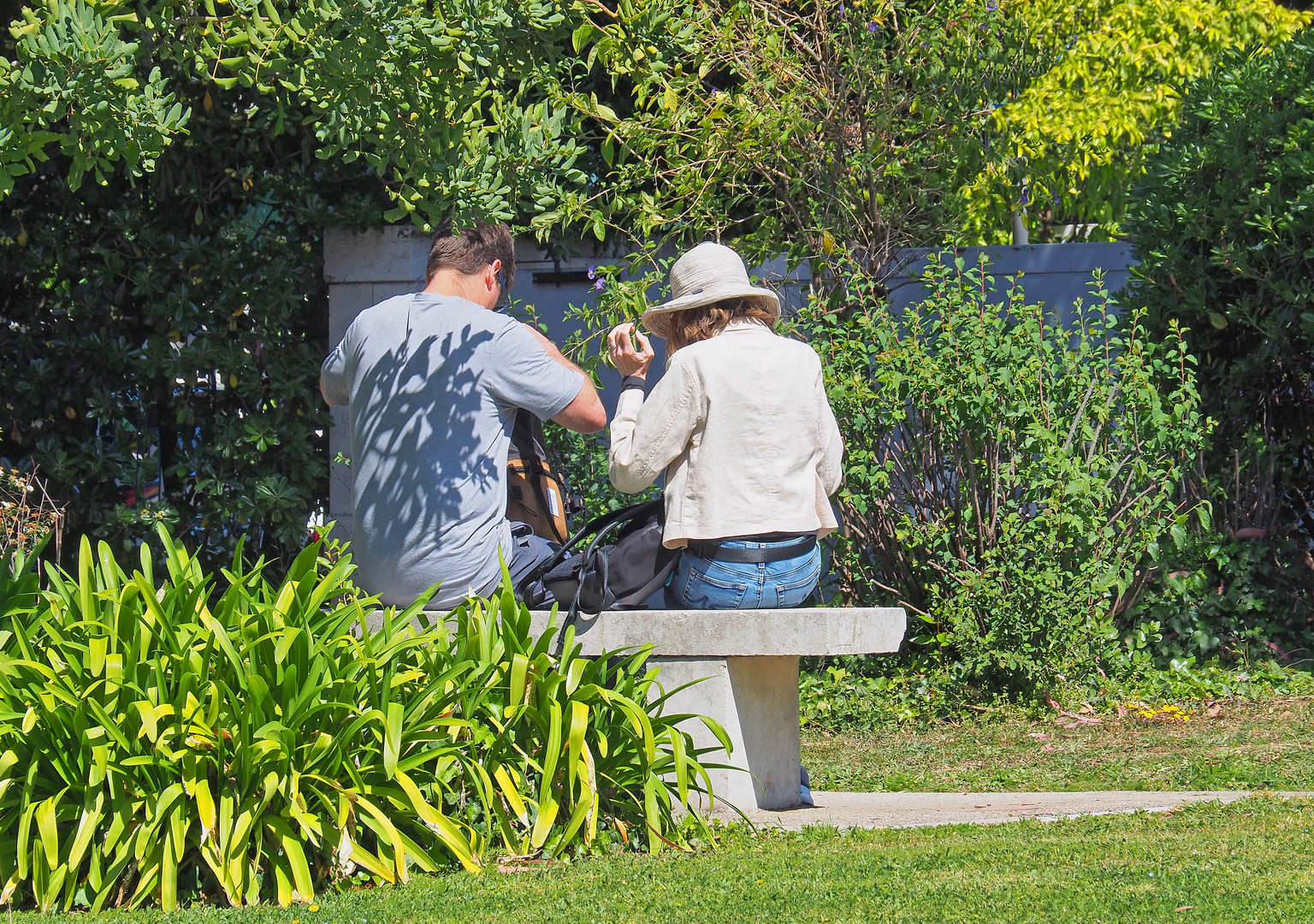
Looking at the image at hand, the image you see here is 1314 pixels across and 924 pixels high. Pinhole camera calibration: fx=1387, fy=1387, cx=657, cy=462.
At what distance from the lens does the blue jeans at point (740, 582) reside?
3859mm

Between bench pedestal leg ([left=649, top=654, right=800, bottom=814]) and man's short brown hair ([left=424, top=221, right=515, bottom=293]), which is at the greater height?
man's short brown hair ([left=424, top=221, right=515, bottom=293])

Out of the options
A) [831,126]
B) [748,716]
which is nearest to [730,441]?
[748,716]

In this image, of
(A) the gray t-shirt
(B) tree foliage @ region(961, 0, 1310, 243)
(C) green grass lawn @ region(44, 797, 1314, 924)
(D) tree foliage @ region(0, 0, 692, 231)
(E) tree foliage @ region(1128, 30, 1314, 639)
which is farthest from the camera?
A: (B) tree foliage @ region(961, 0, 1310, 243)

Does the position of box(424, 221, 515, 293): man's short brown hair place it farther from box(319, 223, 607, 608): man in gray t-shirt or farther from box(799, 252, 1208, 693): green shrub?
box(799, 252, 1208, 693): green shrub

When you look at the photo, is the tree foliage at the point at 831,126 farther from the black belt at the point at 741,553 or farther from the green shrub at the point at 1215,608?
the black belt at the point at 741,553

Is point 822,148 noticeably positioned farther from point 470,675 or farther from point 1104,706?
point 470,675

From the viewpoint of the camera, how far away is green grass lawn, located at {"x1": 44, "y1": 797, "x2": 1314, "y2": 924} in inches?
110

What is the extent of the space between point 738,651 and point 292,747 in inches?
47.6

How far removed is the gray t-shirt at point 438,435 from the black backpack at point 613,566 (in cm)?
25

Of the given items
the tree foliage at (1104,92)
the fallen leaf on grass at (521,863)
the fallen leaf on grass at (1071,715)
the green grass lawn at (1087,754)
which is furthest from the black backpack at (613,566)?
the tree foliage at (1104,92)

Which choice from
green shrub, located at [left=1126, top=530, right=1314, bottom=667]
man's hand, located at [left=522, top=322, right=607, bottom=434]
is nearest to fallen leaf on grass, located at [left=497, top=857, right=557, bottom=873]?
man's hand, located at [left=522, top=322, right=607, bottom=434]

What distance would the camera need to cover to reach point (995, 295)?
751 cm

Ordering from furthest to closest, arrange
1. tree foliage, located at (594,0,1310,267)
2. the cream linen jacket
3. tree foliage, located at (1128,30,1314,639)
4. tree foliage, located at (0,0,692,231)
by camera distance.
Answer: tree foliage, located at (594,0,1310,267), tree foliage, located at (1128,30,1314,639), the cream linen jacket, tree foliage, located at (0,0,692,231)

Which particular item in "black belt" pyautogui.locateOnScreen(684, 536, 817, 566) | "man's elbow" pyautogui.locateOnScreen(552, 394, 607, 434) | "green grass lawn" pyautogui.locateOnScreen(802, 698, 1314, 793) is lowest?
"green grass lawn" pyautogui.locateOnScreen(802, 698, 1314, 793)
